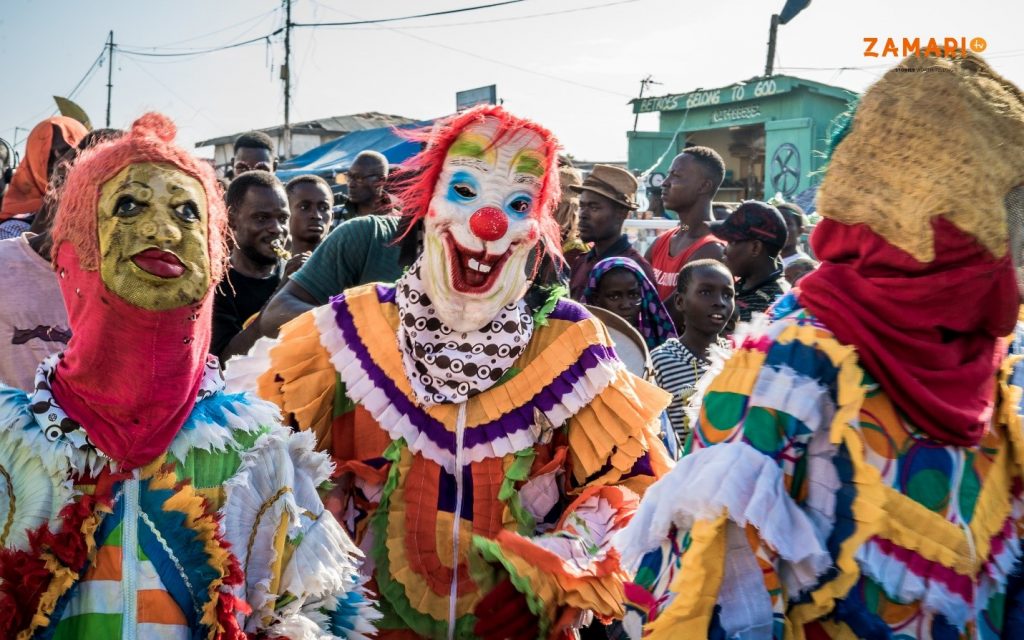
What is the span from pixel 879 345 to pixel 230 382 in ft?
6.23

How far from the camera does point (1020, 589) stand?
1.95 meters

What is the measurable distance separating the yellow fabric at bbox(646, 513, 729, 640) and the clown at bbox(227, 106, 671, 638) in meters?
0.69

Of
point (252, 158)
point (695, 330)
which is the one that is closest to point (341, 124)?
point (252, 158)

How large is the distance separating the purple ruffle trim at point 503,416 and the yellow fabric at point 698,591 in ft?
3.13

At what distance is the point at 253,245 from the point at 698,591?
322 cm

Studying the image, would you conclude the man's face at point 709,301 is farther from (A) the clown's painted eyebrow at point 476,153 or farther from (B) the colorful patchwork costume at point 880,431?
(B) the colorful patchwork costume at point 880,431

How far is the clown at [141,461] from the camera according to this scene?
184 centimetres

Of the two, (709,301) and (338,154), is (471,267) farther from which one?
(338,154)

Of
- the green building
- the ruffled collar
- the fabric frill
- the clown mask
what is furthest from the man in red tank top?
the green building

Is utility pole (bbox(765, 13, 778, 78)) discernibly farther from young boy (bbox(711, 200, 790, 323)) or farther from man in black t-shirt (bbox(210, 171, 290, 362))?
man in black t-shirt (bbox(210, 171, 290, 362))

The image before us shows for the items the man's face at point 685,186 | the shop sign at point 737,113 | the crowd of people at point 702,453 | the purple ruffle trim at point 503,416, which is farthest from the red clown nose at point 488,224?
the shop sign at point 737,113

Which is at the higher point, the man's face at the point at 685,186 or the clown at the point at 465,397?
the man's face at the point at 685,186

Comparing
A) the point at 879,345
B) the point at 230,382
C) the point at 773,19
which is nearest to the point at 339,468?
the point at 230,382

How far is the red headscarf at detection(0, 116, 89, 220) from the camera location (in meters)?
4.28
